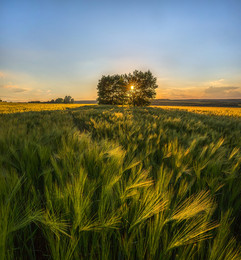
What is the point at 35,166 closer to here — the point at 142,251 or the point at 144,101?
the point at 142,251

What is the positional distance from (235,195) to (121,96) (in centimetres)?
4239

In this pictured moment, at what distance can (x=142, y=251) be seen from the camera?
18.5 inches

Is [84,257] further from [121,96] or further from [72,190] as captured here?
[121,96]

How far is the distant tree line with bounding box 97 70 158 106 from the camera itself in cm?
3759

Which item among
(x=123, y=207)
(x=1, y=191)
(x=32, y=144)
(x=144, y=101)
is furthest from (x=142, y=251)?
(x=144, y=101)

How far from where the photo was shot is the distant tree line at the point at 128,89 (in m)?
37.6

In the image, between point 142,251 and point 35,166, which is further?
point 35,166

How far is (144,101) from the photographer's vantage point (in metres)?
37.9

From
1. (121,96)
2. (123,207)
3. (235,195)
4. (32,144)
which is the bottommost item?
(235,195)

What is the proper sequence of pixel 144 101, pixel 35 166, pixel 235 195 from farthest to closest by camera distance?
pixel 144 101, pixel 35 166, pixel 235 195

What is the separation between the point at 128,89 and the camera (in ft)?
131

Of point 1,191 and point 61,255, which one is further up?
point 1,191

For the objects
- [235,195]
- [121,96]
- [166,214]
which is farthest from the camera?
[121,96]

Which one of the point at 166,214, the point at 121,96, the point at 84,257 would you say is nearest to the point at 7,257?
the point at 84,257
